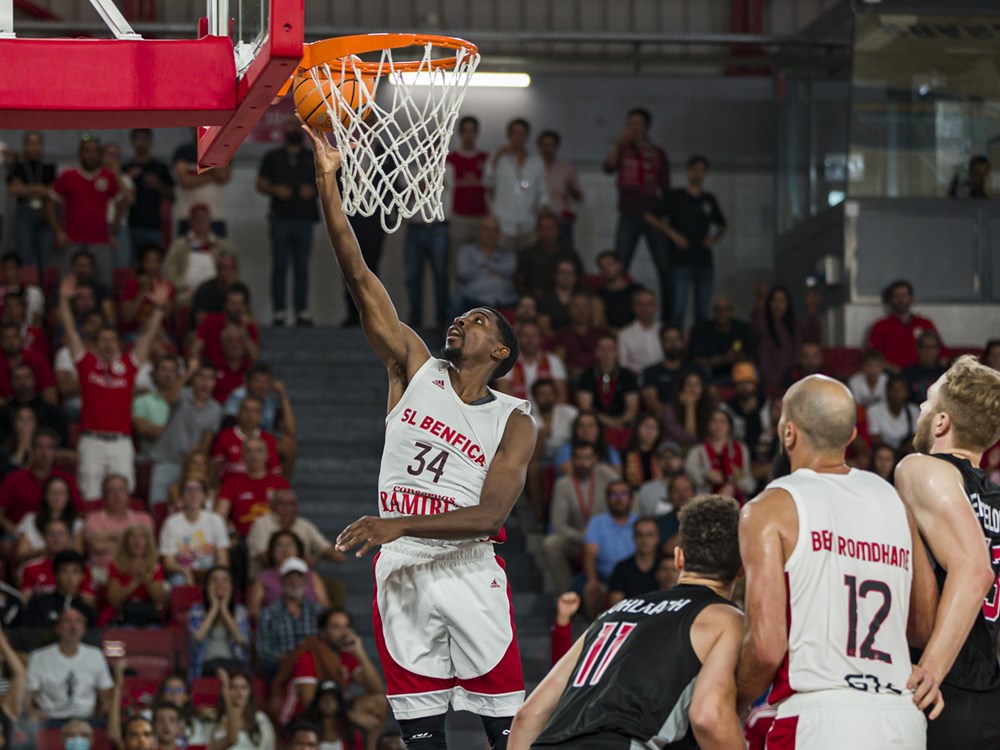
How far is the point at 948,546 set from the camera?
4785 mm

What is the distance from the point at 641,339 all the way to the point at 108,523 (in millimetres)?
5749

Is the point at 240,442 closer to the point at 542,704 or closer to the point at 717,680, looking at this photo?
the point at 542,704

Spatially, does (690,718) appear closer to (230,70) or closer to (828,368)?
(230,70)

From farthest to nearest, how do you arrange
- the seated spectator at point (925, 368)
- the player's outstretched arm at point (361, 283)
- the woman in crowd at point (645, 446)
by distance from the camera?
the seated spectator at point (925, 368) → the woman in crowd at point (645, 446) → the player's outstretched arm at point (361, 283)

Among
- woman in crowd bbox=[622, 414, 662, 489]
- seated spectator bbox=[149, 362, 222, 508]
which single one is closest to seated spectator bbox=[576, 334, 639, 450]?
woman in crowd bbox=[622, 414, 662, 489]

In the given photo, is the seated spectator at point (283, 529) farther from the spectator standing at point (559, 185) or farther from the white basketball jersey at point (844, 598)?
the white basketball jersey at point (844, 598)

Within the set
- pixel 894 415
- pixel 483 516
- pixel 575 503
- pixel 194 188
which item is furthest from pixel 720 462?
pixel 483 516

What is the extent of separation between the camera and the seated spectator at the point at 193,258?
15.5 m

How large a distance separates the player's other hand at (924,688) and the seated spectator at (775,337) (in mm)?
10548

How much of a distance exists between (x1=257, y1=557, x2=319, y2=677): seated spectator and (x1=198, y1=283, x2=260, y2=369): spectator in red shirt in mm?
3773

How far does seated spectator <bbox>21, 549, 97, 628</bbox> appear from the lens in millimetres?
10789

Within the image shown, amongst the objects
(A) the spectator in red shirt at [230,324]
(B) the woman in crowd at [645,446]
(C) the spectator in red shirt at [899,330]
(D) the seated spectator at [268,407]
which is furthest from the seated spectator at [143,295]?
(C) the spectator in red shirt at [899,330]

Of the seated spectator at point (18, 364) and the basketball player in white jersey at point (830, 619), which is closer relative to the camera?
the basketball player in white jersey at point (830, 619)

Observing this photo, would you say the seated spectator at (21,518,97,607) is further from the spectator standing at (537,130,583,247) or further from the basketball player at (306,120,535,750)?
the spectator standing at (537,130,583,247)
